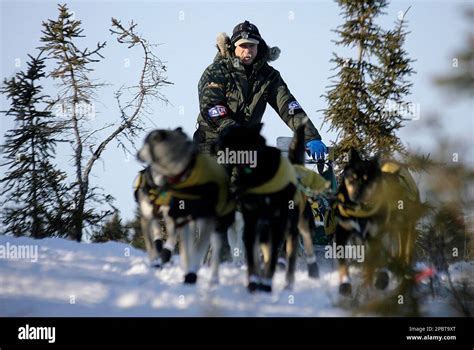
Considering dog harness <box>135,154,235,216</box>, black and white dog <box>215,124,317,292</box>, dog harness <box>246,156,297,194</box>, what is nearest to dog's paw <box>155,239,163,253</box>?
dog harness <box>135,154,235,216</box>

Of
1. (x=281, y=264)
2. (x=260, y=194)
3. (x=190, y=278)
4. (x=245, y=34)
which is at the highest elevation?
(x=245, y=34)

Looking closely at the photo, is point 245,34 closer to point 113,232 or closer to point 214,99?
point 214,99

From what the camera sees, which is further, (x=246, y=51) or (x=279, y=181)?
(x=246, y=51)

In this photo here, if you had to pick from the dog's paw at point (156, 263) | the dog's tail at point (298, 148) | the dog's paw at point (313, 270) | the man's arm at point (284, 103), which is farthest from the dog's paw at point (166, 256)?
the man's arm at point (284, 103)

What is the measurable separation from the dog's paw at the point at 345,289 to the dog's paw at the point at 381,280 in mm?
254

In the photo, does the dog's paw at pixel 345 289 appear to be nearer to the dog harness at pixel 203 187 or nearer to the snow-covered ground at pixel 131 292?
the snow-covered ground at pixel 131 292

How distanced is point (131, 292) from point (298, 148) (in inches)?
81.7

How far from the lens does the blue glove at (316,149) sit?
8.99 m

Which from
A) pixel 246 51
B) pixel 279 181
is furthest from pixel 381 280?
pixel 246 51

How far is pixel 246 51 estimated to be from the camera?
918 cm

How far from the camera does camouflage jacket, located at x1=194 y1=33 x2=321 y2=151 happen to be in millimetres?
9016

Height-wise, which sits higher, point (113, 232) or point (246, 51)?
point (246, 51)

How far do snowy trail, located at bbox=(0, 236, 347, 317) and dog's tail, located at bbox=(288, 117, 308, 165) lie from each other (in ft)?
3.49

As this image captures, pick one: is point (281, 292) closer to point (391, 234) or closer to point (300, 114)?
point (391, 234)
